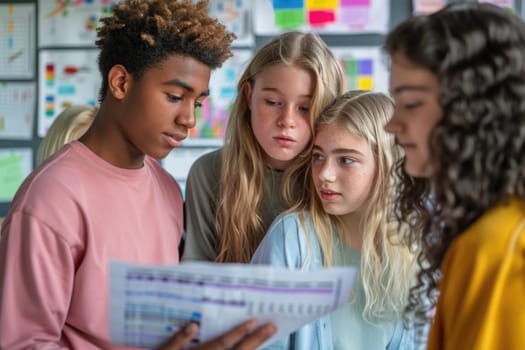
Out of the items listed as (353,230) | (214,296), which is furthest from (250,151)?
(214,296)

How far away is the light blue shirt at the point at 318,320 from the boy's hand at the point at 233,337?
42 centimetres

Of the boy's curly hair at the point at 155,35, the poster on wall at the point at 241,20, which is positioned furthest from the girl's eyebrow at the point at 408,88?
the poster on wall at the point at 241,20

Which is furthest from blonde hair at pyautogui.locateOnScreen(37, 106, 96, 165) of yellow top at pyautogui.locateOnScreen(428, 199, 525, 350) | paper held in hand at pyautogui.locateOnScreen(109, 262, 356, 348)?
yellow top at pyautogui.locateOnScreen(428, 199, 525, 350)

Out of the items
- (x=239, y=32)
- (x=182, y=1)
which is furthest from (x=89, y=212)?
(x=239, y=32)

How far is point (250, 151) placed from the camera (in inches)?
57.6

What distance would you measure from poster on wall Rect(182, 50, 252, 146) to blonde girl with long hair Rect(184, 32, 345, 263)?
3.13ft

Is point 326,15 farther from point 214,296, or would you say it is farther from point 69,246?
point 214,296

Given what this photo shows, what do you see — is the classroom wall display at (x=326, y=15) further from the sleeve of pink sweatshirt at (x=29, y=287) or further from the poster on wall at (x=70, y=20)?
the sleeve of pink sweatshirt at (x=29, y=287)

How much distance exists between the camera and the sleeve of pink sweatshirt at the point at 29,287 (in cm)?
94

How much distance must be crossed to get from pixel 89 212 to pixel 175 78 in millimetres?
295

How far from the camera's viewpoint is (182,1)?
3.92 ft

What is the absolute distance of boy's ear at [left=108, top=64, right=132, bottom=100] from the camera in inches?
44.3

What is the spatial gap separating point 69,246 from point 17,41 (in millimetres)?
1879

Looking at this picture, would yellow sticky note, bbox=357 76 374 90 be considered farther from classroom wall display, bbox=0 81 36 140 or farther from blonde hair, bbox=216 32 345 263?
classroom wall display, bbox=0 81 36 140
